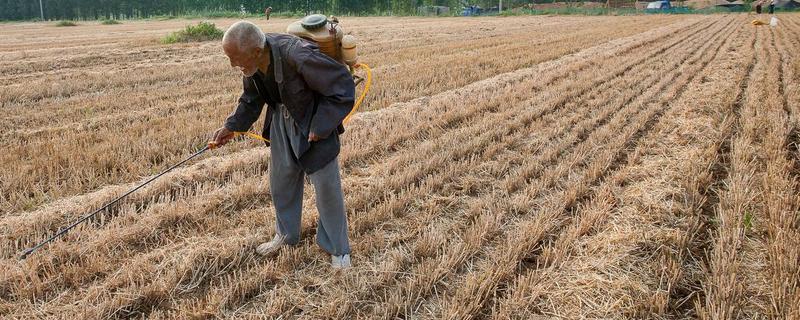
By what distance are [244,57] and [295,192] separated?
3.28 feet

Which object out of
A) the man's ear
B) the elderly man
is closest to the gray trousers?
the elderly man

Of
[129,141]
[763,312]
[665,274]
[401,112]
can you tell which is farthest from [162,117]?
[763,312]

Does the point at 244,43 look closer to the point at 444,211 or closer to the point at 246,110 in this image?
the point at 246,110

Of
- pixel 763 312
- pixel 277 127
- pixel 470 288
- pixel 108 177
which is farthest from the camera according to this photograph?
pixel 108 177

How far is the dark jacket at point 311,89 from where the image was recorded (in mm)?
2578

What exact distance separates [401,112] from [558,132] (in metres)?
2.32

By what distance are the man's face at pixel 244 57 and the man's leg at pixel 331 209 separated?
0.69m

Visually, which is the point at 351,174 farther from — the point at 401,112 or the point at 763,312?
the point at 763,312

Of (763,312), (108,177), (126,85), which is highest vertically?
(126,85)

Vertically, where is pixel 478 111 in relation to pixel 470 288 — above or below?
above

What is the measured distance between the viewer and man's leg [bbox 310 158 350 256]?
295 cm

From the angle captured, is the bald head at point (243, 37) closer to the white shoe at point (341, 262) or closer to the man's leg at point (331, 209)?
the man's leg at point (331, 209)

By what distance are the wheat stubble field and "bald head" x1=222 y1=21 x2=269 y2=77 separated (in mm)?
1249

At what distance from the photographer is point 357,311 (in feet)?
8.77
